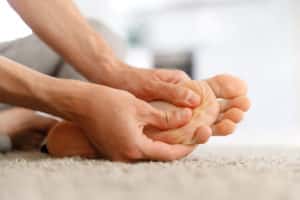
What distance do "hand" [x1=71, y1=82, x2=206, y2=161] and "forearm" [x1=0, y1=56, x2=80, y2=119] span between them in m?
0.02

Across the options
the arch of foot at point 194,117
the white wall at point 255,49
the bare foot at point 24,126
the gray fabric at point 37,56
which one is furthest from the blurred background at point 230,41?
the arch of foot at point 194,117

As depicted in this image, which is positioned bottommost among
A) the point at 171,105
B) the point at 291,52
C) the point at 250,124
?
the point at 250,124

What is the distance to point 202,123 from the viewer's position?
0.62 m

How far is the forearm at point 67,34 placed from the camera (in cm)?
74

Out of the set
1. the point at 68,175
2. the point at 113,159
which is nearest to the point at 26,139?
the point at 113,159

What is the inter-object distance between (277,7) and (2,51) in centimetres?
251

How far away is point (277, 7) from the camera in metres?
3.25

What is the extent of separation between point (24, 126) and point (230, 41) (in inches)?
102

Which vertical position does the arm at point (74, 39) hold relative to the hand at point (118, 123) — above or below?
above

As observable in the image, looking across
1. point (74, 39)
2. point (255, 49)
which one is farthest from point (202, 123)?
point (255, 49)

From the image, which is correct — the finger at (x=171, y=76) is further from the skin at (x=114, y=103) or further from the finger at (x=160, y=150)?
the finger at (x=160, y=150)

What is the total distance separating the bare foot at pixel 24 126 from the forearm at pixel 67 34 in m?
0.21

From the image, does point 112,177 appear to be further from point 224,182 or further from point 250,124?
point 250,124

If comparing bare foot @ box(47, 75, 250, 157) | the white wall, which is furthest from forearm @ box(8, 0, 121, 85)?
the white wall
